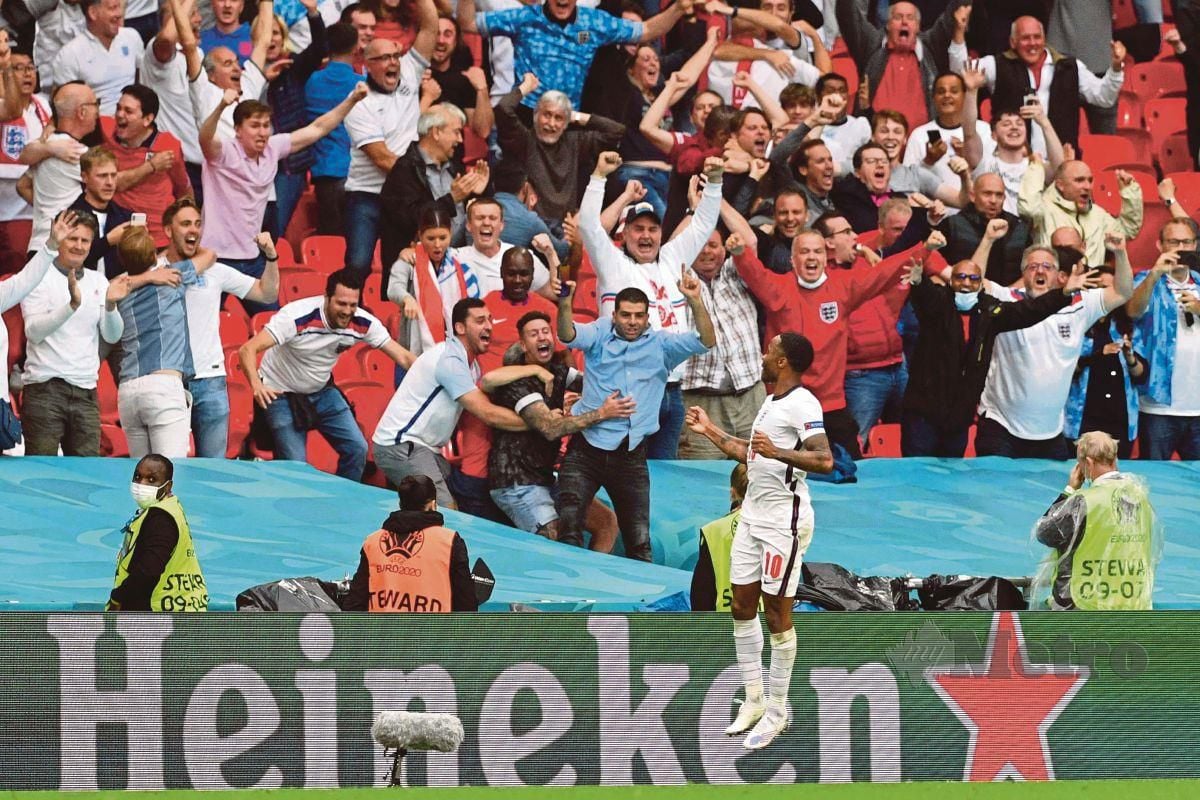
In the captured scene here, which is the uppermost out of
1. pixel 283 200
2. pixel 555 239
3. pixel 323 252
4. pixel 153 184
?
pixel 153 184

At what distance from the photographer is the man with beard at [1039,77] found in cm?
1591

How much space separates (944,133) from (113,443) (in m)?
6.68

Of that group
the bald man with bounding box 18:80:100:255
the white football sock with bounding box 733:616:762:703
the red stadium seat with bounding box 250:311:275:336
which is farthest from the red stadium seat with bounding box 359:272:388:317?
the white football sock with bounding box 733:616:762:703

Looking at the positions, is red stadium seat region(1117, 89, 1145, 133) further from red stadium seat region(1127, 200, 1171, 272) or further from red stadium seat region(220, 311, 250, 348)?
red stadium seat region(220, 311, 250, 348)

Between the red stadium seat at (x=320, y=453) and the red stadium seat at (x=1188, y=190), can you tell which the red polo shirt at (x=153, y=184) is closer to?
the red stadium seat at (x=320, y=453)

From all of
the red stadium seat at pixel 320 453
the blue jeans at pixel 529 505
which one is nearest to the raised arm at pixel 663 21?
the red stadium seat at pixel 320 453

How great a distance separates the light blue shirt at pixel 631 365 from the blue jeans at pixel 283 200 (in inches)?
110

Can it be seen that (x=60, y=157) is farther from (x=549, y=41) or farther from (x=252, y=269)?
(x=549, y=41)

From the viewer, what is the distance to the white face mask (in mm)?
13555

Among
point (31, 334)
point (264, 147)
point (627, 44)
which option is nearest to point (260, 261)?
point (264, 147)

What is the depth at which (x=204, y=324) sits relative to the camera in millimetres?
12320

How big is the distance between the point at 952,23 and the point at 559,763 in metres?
9.00


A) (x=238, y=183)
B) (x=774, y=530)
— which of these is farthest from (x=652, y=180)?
(x=774, y=530)

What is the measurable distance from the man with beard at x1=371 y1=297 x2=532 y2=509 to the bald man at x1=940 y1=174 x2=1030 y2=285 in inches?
140
